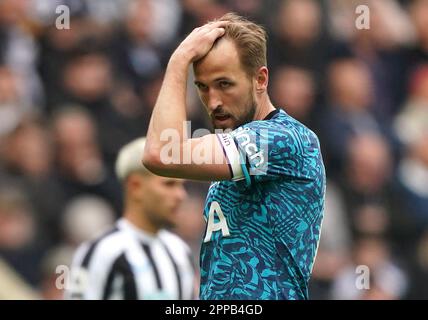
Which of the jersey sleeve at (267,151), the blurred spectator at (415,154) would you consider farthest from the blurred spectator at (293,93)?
the jersey sleeve at (267,151)

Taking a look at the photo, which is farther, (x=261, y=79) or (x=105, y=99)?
(x=105, y=99)

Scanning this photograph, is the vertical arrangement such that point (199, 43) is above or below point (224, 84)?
above

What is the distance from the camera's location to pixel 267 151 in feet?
14.9

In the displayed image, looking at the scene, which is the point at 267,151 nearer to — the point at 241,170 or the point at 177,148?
the point at 241,170

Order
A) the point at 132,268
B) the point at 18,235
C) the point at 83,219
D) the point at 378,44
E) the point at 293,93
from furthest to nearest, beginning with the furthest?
the point at 378,44
the point at 293,93
the point at 83,219
the point at 18,235
the point at 132,268

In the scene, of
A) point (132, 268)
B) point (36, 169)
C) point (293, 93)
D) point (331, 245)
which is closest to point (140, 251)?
point (132, 268)

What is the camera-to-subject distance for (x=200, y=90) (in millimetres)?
4762

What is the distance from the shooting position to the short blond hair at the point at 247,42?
4727 mm

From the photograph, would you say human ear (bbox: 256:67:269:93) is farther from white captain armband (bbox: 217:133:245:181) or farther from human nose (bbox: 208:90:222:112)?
white captain armband (bbox: 217:133:245:181)

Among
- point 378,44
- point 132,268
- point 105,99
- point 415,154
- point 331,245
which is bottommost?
point 331,245

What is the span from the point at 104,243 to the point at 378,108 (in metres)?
4.09

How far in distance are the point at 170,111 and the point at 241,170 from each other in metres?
0.35

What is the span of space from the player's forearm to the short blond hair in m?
0.25
